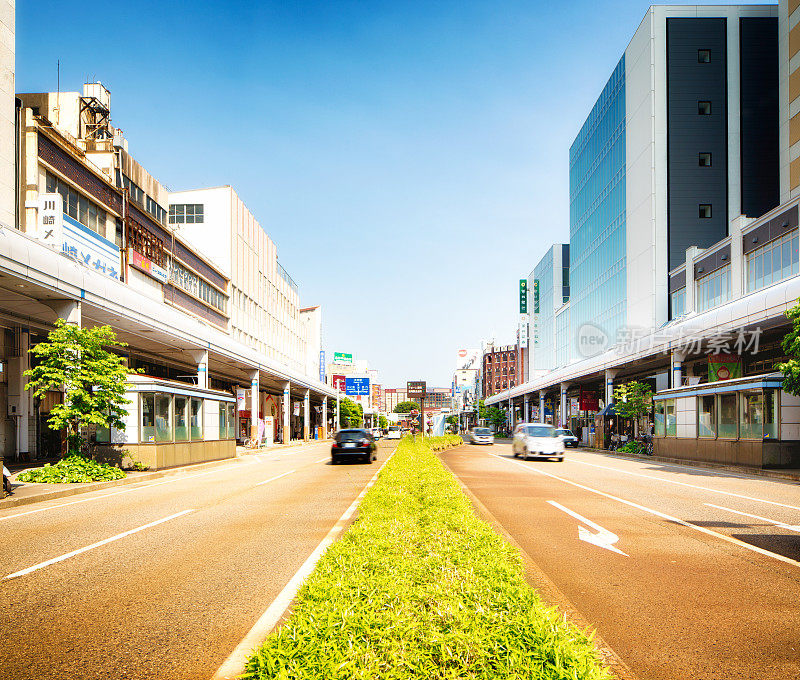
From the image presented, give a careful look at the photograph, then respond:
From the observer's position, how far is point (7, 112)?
88.4 feet

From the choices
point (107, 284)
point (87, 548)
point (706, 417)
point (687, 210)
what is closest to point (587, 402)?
point (687, 210)

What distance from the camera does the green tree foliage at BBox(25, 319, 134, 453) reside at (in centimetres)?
1844

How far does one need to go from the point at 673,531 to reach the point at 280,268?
76305 mm

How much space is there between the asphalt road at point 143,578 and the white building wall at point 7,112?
1842cm

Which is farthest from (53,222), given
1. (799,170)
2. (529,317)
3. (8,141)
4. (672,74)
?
(529,317)

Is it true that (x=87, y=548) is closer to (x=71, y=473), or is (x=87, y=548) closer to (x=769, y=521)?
(x=769, y=521)

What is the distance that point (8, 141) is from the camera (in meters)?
26.9

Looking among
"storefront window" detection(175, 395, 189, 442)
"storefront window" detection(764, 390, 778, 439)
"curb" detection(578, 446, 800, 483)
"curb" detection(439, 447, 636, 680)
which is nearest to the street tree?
"curb" detection(578, 446, 800, 483)

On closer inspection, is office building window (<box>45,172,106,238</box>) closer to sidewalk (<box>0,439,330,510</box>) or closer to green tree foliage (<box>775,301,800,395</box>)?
sidewalk (<box>0,439,330,510</box>)

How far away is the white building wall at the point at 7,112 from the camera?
2656 centimetres

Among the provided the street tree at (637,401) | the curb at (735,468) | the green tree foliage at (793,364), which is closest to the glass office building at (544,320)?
the street tree at (637,401)

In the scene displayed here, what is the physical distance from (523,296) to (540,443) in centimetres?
8591

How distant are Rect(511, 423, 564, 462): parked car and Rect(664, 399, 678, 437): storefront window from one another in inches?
235

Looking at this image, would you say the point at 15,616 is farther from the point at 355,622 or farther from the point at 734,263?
the point at 734,263
